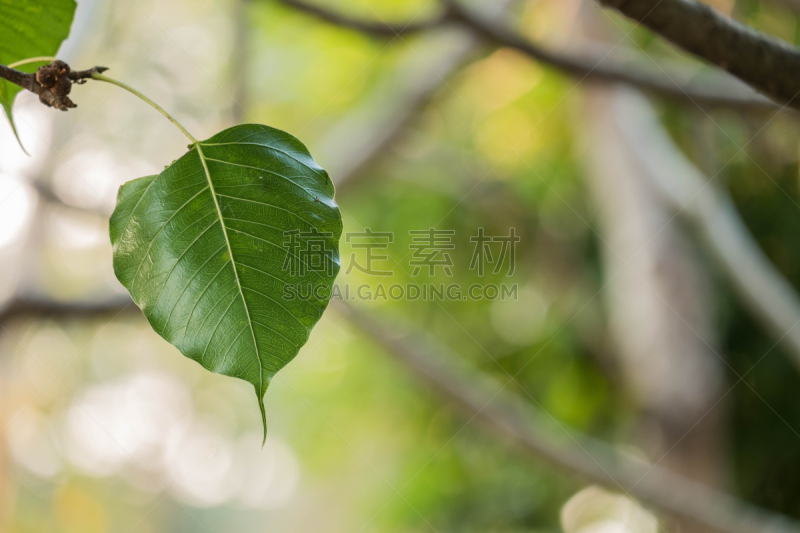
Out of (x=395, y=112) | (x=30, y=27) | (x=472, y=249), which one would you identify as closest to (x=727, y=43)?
(x=30, y=27)

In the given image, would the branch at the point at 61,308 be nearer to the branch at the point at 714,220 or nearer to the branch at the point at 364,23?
the branch at the point at 364,23

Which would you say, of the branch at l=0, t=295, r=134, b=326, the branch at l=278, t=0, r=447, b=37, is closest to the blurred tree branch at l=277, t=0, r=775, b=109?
the branch at l=278, t=0, r=447, b=37

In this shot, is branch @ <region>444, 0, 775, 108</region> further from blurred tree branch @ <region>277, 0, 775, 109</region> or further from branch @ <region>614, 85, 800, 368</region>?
branch @ <region>614, 85, 800, 368</region>

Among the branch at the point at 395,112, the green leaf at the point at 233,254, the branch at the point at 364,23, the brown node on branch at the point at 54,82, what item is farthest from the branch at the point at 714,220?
the brown node on branch at the point at 54,82

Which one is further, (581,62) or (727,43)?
(581,62)

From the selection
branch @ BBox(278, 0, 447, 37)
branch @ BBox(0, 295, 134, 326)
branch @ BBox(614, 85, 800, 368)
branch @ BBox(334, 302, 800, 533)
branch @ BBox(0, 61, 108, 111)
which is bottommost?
branch @ BBox(334, 302, 800, 533)

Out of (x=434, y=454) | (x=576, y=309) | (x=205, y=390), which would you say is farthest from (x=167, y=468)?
(x=576, y=309)

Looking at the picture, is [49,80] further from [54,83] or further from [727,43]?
[727,43]
